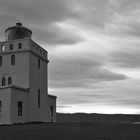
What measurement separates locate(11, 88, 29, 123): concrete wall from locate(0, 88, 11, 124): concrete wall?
1.31 feet

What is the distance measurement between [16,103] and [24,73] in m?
5.09

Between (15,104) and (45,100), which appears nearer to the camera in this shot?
(15,104)

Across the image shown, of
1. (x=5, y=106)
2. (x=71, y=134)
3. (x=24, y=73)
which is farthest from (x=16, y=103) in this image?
(x=71, y=134)

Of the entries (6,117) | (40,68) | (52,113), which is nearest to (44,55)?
(40,68)

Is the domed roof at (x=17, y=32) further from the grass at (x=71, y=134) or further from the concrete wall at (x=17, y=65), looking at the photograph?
the grass at (x=71, y=134)

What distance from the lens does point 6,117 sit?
105 ft

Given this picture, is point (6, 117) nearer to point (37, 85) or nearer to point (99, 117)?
point (37, 85)

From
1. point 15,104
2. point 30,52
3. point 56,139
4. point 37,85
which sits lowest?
point 56,139

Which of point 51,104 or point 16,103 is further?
point 51,104

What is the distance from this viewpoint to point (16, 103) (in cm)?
3303

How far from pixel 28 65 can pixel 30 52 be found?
1582mm

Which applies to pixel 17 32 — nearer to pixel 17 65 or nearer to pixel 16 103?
pixel 17 65

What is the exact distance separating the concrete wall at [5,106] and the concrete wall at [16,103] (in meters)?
0.40

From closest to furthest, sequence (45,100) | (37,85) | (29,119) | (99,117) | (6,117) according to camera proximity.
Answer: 1. (6,117)
2. (29,119)
3. (37,85)
4. (45,100)
5. (99,117)
